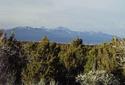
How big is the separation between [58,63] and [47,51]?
116 cm

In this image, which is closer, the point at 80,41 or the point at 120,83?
the point at 120,83

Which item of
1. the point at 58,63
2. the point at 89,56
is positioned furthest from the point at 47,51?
the point at 89,56

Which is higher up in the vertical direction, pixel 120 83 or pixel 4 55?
pixel 4 55

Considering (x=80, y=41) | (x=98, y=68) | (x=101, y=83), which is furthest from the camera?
(x=80, y=41)

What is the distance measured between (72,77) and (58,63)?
3.80 ft

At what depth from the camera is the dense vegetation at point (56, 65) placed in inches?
1020

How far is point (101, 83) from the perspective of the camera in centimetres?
2577

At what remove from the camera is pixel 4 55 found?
1022 inches

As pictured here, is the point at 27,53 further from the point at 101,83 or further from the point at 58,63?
the point at 101,83

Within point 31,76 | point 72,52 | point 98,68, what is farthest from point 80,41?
point 31,76

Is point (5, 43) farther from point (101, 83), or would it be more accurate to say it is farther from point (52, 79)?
point (101, 83)

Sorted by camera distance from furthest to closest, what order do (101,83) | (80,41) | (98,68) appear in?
1. (80,41)
2. (98,68)
3. (101,83)

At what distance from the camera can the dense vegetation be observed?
2590cm

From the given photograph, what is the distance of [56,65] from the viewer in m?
27.6
